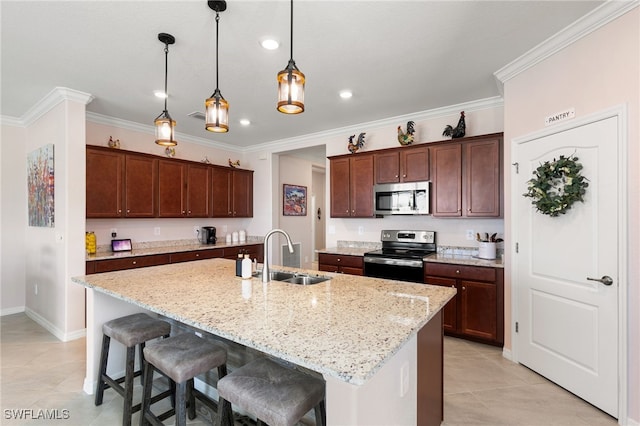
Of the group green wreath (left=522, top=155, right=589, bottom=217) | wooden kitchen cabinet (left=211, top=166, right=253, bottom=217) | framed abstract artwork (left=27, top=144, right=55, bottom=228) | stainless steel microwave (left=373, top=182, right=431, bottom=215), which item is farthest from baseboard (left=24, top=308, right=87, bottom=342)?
green wreath (left=522, top=155, right=589, bottom=217)

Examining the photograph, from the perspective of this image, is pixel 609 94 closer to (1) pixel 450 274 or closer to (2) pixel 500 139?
(2) pixel 500 139

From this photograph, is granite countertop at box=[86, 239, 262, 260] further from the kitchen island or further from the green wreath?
the green wreath

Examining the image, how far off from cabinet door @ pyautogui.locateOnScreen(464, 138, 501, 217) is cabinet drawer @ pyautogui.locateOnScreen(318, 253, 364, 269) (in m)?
1.45

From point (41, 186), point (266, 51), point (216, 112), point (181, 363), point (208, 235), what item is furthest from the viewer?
point (208, 235)

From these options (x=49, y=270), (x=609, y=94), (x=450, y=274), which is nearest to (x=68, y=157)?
(x=49, y=270)

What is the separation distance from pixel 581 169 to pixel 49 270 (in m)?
5.46

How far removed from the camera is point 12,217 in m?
4.30

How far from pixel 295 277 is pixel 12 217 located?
14.5 feet

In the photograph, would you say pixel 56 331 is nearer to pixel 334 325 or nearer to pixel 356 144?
pixel 334 325

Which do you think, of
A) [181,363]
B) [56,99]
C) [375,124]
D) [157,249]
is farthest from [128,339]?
[375,124]

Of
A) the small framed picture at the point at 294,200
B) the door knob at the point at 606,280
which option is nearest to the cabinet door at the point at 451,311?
the door knob at the point at 606,280

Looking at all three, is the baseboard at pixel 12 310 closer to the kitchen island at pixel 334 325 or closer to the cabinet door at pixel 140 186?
the cabinet door at pixel 140 186

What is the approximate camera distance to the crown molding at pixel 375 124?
148 inches

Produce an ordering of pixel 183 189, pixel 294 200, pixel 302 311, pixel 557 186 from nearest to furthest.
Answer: pixel 302 311
pixel 557 186
pixel 183 189
pixel 294 200
